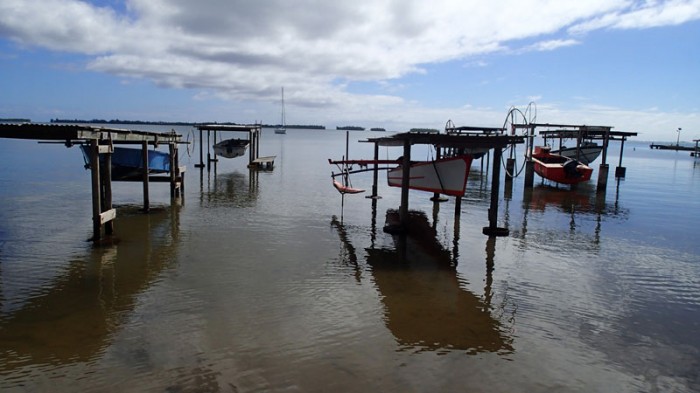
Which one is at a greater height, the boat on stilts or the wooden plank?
the boat on stilts

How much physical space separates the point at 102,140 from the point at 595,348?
540 inches

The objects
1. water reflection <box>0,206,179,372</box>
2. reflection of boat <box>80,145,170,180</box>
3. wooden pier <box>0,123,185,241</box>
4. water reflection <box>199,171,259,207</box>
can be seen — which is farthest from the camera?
water reflection <box>199,171,259,207</box>

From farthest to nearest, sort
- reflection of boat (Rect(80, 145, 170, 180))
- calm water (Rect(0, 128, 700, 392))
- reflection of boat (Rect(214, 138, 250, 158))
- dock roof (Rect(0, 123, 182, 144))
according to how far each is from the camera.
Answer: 1. reflection of boat (Rect(214, 138, 250, 158))
2. reflection of boat (Rect(80, 145, 170, 180))
3. dock roof (Rect(0, 123, 182, 144))
4. calm water (Rect(0, 128, 700, 392))

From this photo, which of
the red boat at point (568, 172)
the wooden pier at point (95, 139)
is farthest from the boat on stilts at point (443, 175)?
the red boat at point (568, 172)

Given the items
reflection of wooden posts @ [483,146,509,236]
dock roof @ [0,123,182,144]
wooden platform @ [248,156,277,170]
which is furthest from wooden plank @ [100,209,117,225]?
wooden platform @ [248,156,277,170]

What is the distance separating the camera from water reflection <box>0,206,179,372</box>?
6.82 metres

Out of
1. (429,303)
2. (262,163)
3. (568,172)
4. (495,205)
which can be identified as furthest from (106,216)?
(262,163)

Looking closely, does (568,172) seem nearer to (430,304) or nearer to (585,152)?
(585,152)

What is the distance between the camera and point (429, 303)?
9297 mm

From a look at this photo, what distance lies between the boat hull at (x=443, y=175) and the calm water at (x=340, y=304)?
4.80 feet

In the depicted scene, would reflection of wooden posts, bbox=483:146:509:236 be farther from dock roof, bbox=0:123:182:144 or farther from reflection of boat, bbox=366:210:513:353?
dock roof, bbox=0:123:182:144

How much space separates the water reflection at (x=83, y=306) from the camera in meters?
6.82

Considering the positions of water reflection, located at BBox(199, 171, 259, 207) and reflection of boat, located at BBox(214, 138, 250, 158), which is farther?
reflection of boat, located at BBox(214, 138, 250, 158)

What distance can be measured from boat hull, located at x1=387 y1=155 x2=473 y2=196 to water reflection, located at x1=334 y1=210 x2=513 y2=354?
132 inches
